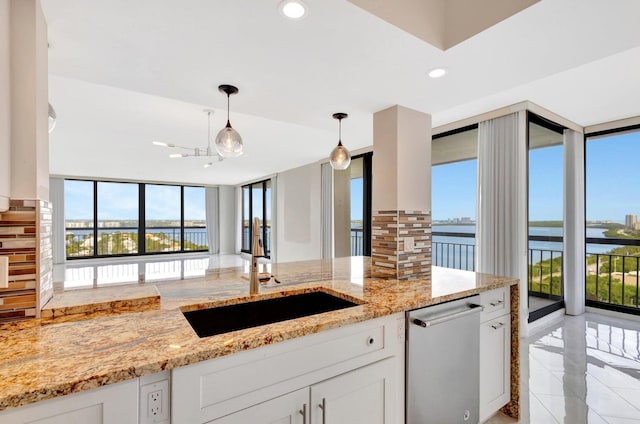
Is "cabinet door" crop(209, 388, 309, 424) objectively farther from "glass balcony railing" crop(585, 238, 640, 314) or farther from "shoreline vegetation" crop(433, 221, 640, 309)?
"glass balcony railing" crop(585, 238, 640, 314)

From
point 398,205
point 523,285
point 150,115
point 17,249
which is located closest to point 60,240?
point 150,115

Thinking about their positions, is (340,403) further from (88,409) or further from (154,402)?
(88,409)

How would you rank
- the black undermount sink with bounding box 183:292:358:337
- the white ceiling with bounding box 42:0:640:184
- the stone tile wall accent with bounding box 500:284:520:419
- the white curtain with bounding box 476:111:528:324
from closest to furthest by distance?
the white ceiling with bounding box 42:0:640:184 < the black undermount sink with bounding box 183:292:358:337 < the stone tile wall accent with bounding box 500:284:520:419 < the white curtain with bounding box 476:111:528:324

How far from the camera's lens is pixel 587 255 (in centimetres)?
427

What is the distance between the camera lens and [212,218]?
35.9 ft

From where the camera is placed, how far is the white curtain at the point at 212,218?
1092 centimetres

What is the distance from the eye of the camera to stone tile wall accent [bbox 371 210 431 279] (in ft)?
7.61

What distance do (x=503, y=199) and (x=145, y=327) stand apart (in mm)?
3662

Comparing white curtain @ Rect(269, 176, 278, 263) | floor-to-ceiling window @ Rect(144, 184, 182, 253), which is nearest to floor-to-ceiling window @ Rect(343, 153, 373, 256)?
white curtain @ Rect(269, 176, 278, 263)

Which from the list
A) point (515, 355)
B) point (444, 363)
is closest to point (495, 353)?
point (515, 355)

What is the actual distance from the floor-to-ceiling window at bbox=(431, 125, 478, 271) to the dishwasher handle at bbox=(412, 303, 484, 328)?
2.50 meters

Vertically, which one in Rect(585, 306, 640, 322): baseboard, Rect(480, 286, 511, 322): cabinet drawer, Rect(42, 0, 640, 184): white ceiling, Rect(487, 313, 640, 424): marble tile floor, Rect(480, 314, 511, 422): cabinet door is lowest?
Rect(487, 313, 640, 424): marble tile floor

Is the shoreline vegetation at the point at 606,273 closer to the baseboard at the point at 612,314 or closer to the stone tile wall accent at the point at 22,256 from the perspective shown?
the baseboard at the point at 612,314

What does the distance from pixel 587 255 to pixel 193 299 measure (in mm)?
5123
